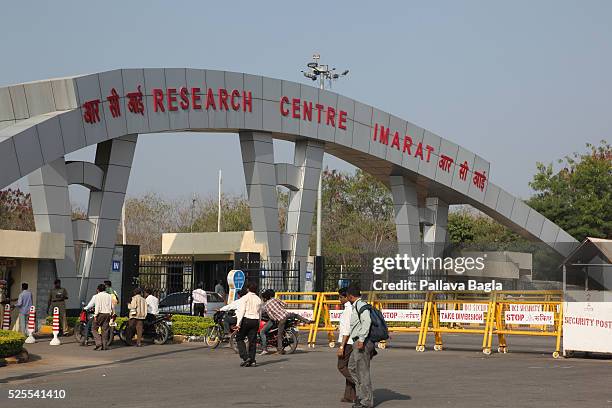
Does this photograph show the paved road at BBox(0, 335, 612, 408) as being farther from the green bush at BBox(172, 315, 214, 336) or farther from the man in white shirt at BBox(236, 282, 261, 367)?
the green bush at BBox(172, 315, 214, 336)

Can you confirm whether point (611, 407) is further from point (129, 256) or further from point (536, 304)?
point (129, 256)

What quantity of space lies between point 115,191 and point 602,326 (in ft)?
48.7

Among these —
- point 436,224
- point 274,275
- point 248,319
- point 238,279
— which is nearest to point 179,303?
point 274,275

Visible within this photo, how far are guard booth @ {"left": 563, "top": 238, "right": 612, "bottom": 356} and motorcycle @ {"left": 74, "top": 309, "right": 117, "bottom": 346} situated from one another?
11389 millimetres

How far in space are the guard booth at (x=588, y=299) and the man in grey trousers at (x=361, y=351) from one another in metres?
9.18

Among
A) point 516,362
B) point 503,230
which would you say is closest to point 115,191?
point 516,362

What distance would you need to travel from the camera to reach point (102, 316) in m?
23.7

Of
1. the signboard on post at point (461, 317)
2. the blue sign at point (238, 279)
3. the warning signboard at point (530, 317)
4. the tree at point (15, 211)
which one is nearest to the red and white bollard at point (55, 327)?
the blue sign at point (238, 279)

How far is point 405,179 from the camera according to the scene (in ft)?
129

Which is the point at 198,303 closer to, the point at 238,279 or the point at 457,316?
the point at 238,279

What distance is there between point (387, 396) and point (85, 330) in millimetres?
12543

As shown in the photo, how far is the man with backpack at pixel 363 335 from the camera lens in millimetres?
13392

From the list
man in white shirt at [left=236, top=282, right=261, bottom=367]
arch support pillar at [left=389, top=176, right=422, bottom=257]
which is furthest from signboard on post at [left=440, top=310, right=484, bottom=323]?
arch support pillar at [left=389, top=176, right=422, bottom=257]

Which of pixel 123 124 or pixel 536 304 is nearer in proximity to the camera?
pixel 536 304
